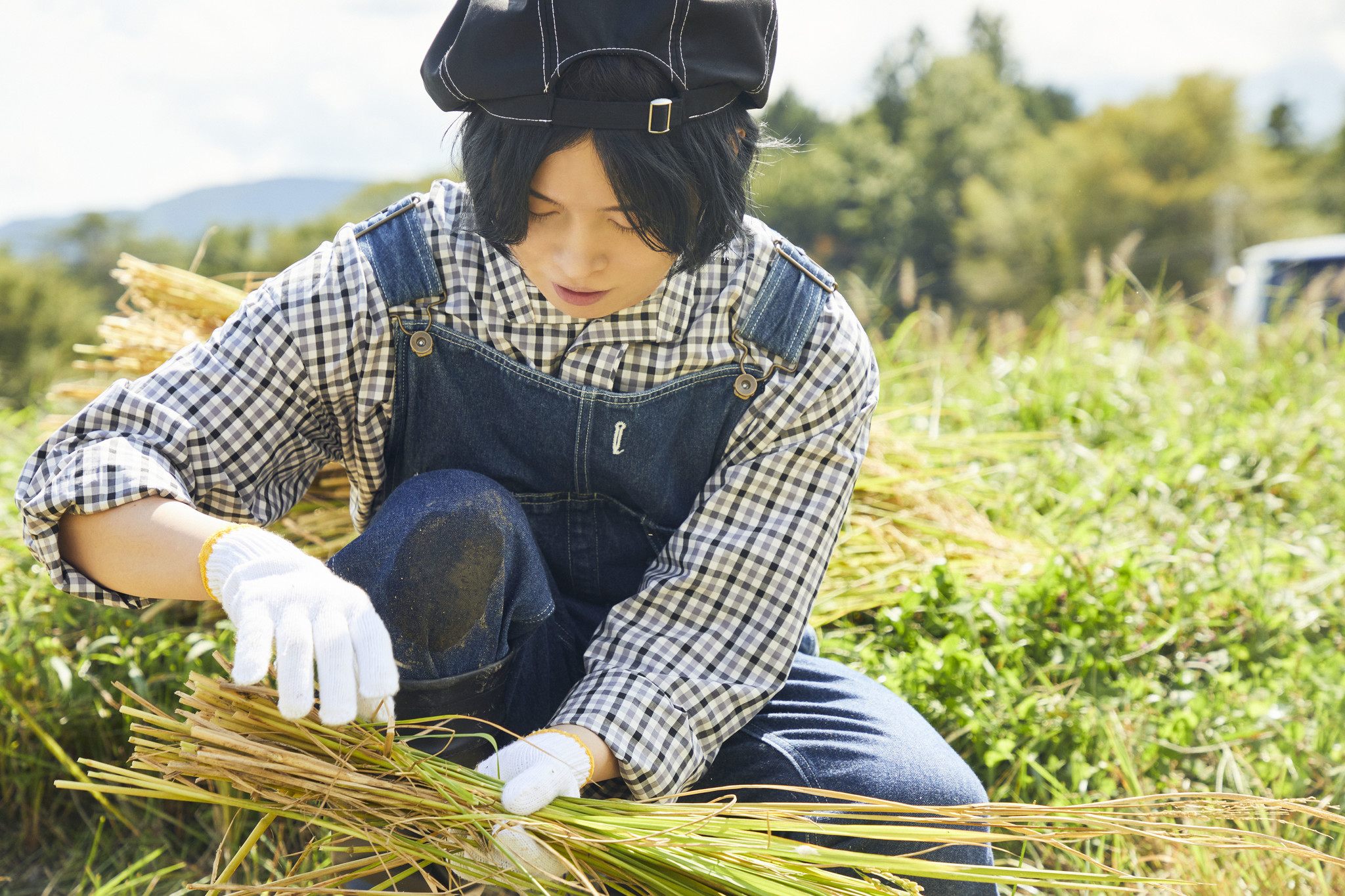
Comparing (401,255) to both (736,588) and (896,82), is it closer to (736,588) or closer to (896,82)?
(736,588)

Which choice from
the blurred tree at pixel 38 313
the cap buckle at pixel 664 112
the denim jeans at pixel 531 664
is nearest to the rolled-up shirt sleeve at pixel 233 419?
the denim jeans at pixel 531 664

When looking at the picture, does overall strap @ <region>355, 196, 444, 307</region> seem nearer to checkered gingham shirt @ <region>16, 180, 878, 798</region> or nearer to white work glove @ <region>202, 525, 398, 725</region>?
checkered gingham shirt @ <region>16, 180, 878, 798</region>

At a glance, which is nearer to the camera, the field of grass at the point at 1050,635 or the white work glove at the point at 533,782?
the white work glove at the point at 533,782

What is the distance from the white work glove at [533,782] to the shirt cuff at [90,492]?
20.8 inches

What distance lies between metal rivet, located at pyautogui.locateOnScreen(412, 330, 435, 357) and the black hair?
0.58 ft

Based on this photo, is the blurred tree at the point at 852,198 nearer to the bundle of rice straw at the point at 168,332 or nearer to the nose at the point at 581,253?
the bundle of rice straw at the point at 168,332

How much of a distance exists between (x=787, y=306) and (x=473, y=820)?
0.88 m

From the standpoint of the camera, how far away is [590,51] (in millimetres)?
1188

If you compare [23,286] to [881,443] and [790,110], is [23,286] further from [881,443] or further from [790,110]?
[790,110]

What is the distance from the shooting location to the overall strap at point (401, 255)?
1.40 m

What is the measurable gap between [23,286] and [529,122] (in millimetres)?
23389

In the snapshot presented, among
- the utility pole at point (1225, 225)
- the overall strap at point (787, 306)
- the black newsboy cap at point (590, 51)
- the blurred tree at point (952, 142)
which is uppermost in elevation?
the blurred tree at point (952, 142)

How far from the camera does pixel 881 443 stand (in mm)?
2574

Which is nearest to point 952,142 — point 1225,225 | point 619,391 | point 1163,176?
point 1163,176
